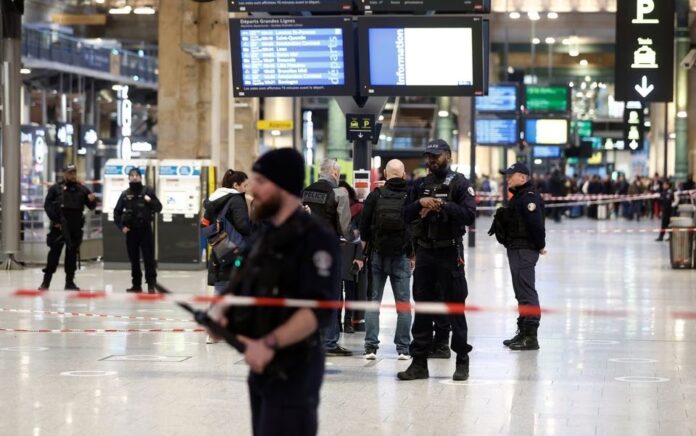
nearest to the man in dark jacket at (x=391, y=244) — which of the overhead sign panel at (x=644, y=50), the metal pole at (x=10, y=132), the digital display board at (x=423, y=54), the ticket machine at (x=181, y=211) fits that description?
the digital display board at (x=423, y=54)

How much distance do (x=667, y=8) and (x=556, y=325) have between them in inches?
384

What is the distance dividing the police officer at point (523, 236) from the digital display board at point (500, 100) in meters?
33.5

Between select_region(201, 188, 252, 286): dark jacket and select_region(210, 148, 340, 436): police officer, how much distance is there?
24.5 ft

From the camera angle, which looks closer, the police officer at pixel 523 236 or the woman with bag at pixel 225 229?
the woman with bag at pixel 225 229

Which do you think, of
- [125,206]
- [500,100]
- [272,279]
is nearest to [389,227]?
[272,279]

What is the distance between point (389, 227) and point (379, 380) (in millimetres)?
1566

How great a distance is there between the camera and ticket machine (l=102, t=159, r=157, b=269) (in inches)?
981

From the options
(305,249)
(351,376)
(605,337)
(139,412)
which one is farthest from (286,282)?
(605,337)

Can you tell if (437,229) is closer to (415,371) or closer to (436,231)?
(436,231)

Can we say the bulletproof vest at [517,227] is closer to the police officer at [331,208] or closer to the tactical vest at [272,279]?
the police officer at [331,208]

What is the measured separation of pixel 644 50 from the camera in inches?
958

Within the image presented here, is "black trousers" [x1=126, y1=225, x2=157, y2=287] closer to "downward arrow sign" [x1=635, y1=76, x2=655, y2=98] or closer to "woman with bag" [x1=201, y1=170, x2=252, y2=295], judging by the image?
"woman with bag" [x1=201, y1=170, x2=252, y2=295]

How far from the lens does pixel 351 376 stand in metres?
11.7

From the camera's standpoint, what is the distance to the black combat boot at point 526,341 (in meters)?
13.4
